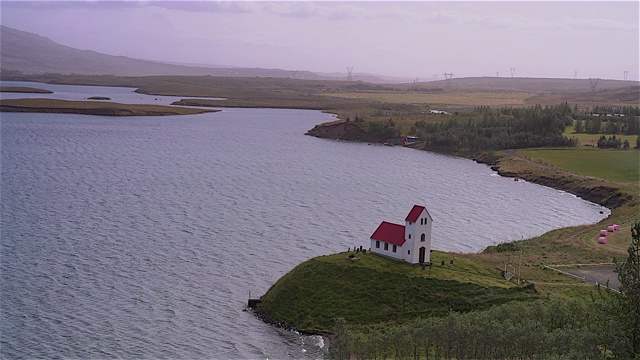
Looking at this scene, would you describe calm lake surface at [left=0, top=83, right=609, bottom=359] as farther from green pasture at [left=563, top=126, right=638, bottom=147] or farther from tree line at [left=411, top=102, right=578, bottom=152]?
green pasture at [left=563, top=126, right=638, bottom=147]

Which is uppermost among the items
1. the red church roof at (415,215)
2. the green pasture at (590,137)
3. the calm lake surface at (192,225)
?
the green pasture at (590,137)

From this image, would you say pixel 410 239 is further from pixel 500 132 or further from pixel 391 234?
pixel 500 132

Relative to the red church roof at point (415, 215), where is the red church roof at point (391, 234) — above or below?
below

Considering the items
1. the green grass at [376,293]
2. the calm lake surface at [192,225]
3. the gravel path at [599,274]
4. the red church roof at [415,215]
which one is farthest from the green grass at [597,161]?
the green grass at [376,293]

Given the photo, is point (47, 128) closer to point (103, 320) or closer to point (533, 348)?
point (103, 320)

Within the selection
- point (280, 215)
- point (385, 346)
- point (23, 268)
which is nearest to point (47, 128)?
point (280, 215)

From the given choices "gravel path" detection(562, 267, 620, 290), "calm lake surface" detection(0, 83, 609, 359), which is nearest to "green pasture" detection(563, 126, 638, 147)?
"calm lake surface" detection(0, 83, 609, 359)

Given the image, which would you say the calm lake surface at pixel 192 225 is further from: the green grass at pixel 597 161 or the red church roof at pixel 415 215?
the red church roof at pixel 415 215
